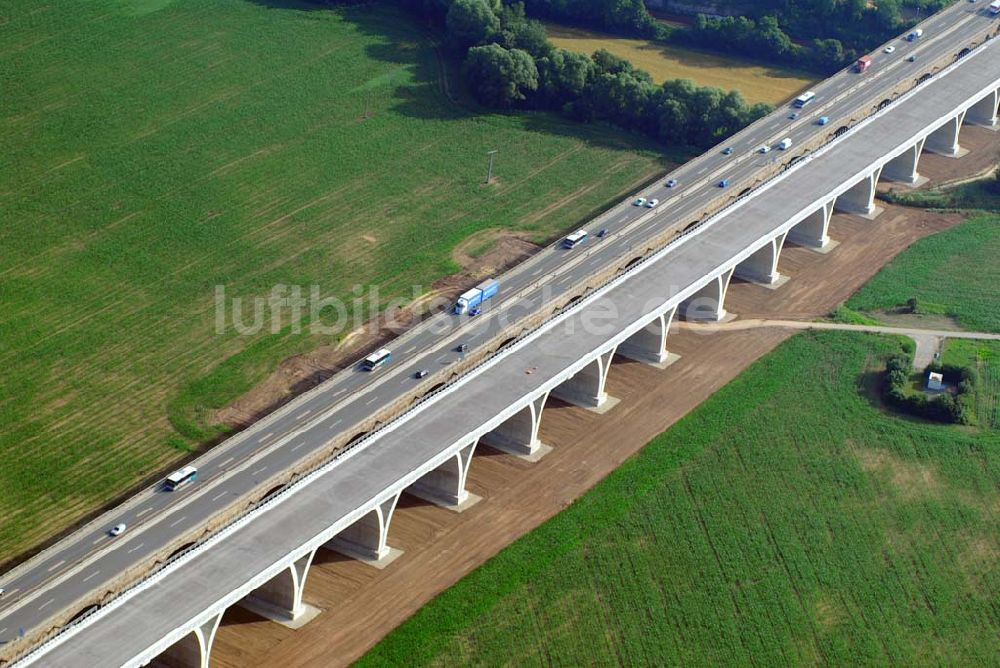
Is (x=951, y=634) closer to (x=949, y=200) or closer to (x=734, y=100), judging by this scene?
(x=949, y=200)

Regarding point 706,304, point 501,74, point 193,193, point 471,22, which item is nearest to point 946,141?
point 706,304

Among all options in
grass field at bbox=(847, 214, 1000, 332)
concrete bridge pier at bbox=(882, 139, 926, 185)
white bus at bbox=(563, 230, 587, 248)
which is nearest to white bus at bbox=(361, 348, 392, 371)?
white bus at bbox=(563, 230, 587, 248)

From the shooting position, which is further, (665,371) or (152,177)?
(152,177)

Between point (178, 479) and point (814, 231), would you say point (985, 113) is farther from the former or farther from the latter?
point (178, 479)

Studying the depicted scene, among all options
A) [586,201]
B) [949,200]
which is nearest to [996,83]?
[949,200]

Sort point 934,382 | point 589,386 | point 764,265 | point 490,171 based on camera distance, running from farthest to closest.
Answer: point 490,171 < point 764,265 < point 934,382 < point 589,386

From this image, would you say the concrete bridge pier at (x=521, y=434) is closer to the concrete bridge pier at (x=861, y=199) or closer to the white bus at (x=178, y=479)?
the white bus at (x=178, y=479)

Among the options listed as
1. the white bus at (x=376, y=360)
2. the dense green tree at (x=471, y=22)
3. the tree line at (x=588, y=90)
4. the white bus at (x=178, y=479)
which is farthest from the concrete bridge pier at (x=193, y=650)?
the dense green tree at (x=471, y=22)
